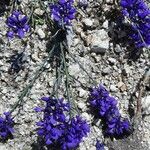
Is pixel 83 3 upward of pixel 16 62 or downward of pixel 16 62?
upward

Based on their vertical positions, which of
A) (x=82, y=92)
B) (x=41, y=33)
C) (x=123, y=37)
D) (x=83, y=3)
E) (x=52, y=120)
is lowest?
(x=52, y=120)

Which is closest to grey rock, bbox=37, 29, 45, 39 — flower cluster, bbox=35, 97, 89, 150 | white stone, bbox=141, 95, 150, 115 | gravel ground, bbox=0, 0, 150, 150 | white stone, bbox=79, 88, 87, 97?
gravel ground, bbox=0, 0, 150, 150

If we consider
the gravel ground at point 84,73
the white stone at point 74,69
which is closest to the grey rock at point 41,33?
the gravel ground at point 84,73

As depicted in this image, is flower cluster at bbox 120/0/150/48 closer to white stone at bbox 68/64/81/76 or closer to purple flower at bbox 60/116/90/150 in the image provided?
white stone at bbox 68/64/81/76

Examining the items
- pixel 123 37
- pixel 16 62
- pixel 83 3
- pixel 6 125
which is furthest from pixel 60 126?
pixel 83 3

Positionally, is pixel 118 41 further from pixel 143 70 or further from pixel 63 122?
pixel 63 122

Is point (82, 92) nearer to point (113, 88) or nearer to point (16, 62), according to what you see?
point (113, 88)

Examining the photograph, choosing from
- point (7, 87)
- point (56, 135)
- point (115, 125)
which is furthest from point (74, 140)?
point (7, 87)
